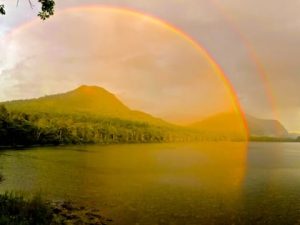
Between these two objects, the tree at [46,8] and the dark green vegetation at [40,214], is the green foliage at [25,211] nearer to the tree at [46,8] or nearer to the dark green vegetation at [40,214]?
the dark green vegetation at [40,214]

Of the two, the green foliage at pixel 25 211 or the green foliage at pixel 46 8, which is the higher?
the green foliage at pixel 46 8

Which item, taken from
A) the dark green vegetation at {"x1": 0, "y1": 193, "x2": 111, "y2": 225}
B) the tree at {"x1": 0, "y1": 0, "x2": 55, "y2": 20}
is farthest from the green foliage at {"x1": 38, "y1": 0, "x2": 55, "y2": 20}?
the dark green vegetation at {"x1": 0, "y1": 193, "x2": 111, "y2": 225}

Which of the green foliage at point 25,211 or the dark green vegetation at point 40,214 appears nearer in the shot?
the dark green vegetation at point 40,214

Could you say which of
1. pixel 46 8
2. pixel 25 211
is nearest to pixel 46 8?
pixel 46 8

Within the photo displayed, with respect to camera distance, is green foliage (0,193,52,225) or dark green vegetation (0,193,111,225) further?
green foliage (0,193,52,225)

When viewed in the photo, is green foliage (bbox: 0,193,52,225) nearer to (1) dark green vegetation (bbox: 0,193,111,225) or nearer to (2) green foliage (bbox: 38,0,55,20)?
(1) dark green vegetation (bbox: 0,193,111,225)

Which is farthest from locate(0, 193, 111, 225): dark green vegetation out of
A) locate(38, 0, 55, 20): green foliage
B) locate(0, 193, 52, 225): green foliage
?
locate(38, 0, 55, 20): green foliage

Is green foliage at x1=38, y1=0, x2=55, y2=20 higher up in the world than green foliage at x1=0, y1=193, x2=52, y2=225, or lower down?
higher up

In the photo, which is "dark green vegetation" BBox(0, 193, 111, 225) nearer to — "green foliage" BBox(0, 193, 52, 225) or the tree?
"green foliage" BBox(0, 193, 52, 225)

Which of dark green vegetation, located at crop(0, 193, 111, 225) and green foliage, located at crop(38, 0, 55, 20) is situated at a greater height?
green foliage, located at crop(38, 0, 55, 20)

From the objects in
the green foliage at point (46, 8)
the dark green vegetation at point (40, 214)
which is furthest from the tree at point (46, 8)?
the dark green vegetation at point (40, 214)

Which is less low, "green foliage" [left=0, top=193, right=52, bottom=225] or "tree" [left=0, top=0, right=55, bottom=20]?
"tree" [left=0, top=0, right=55, bottom=20]

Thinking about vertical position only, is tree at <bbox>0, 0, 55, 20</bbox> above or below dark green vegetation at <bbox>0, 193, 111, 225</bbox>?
above

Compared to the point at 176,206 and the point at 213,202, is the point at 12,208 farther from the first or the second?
the point at 213,202
